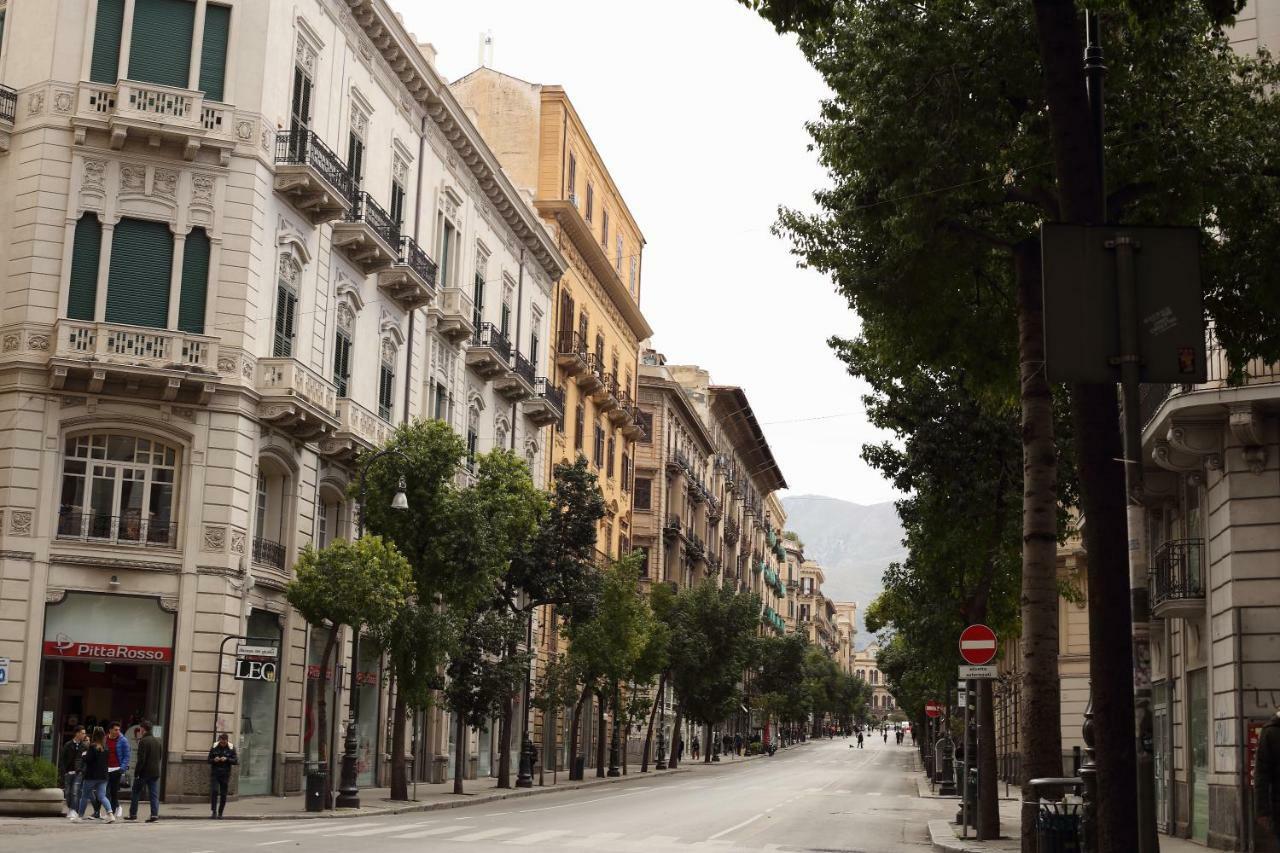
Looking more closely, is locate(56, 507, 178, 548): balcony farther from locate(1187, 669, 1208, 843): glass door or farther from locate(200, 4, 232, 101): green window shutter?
locate(1187, 669, 1208, 843): glass door

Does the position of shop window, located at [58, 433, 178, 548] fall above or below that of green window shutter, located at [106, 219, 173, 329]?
below

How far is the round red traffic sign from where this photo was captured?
A: 23500 mm

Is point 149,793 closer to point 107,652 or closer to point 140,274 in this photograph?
point 107,652

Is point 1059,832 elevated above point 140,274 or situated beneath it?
situated beneath

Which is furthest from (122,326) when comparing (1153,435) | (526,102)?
(526,102)

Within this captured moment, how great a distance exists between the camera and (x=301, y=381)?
32844 mm

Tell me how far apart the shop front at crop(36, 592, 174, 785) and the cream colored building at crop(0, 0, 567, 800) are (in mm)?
42

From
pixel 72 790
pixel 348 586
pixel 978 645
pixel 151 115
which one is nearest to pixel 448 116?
pixel 151 115

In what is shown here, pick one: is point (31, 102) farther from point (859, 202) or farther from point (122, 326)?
point (859, 202)

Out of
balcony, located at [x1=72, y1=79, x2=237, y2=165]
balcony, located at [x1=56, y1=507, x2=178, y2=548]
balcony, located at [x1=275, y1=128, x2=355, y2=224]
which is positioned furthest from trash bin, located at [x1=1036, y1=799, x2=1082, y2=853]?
balcony, located at [x1=275, y1=128, x2=355, y2=224]

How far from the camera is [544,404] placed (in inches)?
2136

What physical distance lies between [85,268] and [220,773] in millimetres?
10970

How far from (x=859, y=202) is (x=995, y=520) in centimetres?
993

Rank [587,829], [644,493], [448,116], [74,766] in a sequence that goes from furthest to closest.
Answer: [644,493] → [448,116] → [74,766] → [587,829]
